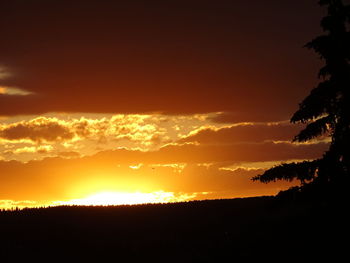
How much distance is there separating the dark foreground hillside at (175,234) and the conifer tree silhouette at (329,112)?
1.42 m

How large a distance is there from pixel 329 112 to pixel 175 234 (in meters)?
21.7

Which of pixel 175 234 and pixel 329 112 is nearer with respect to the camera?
pixel 329 112

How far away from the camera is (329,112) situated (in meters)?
24.2

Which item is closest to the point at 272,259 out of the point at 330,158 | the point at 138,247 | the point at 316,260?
the point at 316,260

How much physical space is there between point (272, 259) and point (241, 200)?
25994 mm

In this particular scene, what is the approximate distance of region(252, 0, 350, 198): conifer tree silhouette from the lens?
2375 cm

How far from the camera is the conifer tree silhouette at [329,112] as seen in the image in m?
23.8

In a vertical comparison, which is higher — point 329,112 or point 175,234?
point 329,112

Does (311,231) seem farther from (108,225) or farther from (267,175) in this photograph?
(108,225)

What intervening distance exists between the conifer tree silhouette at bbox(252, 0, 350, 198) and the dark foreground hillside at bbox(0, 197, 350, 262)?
142 cm

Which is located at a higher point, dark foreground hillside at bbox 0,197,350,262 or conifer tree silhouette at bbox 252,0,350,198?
conifer tree silhouette at bbox 252,0,350,198

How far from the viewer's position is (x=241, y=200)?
197ft

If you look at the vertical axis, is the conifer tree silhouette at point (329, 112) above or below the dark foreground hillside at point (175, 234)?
above

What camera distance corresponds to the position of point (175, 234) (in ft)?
143
